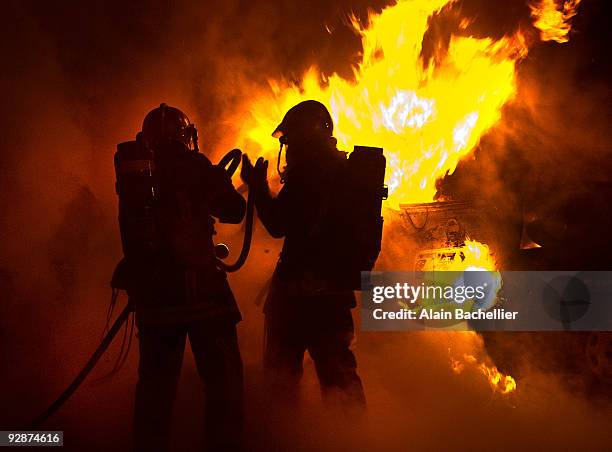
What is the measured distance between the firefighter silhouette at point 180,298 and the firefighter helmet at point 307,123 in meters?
0.63

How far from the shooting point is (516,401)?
4656 millimetres

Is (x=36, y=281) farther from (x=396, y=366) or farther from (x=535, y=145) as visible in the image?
(x=535, y=145)

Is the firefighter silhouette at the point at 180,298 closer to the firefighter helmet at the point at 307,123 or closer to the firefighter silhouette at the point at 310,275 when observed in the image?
the firefighter silhouette at the point at 310,275

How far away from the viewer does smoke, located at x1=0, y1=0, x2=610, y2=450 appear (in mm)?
5617

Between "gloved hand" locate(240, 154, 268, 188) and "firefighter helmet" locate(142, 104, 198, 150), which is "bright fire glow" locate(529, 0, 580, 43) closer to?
"gloved hand" locate(240, 154, 268, 188)

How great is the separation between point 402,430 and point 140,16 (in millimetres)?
5452

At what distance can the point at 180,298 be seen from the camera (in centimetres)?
328

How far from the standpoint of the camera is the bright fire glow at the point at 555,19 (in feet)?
19.6

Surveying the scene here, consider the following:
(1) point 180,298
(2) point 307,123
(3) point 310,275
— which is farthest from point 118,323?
(2) point 307,123

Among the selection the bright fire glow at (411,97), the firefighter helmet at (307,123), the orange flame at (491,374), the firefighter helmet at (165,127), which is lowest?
the orange flame at (491,374)

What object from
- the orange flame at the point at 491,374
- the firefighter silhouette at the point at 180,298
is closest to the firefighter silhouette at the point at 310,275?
the firefighter silhouette at the point at 180,298

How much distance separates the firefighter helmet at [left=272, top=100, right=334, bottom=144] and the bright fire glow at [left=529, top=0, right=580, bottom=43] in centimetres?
377

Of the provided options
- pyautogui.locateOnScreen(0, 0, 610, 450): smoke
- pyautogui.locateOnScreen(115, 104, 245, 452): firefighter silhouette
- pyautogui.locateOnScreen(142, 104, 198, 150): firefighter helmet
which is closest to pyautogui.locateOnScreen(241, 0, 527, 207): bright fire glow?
pyautogui.locateOnScreen(0, 0, 610, 450): smoke

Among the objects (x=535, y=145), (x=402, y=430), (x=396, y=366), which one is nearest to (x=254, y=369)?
(x=396, y=366)
